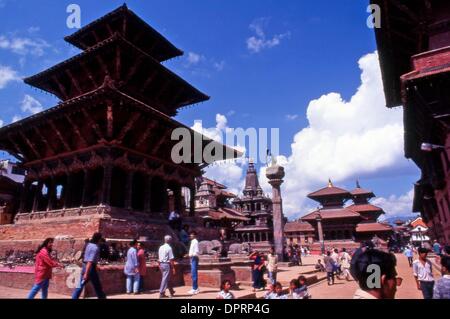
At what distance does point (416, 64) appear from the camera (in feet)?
35.4

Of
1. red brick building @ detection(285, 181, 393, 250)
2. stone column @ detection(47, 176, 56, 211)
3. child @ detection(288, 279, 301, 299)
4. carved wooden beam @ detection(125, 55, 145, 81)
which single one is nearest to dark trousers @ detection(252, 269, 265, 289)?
child @ detection(288, 279, 301, 299)

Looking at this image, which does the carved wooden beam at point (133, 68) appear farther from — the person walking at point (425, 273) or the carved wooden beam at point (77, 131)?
the person walking at point (425, 273)

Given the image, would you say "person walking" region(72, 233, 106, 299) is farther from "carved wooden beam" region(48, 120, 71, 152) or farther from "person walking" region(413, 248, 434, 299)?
"carved wooden beam" region(48, 120, 71, 152)

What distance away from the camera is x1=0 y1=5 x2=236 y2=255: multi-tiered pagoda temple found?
43.9 ft

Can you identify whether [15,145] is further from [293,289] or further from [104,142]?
[293,289]

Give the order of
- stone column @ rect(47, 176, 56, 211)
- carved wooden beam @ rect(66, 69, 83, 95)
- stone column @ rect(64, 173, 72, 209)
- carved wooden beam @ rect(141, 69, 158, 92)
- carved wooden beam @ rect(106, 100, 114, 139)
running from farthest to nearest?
carved wooden beam @ rect(141, 69, 158, 92) < carved wooden beam @ rect(66, 69, 83, 95) < stone column @ rect(47, 176, 56, 211) < stone column @ rect(64, 173, 72, 209) < carved wooden beam @ rect(106, 100, 114, 139)

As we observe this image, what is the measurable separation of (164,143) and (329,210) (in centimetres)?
3291

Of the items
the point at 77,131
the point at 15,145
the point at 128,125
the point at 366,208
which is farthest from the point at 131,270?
the point at 366,208

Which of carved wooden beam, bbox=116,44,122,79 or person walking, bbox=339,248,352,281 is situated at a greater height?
carved wooden beam, bbox=116,44,122,79

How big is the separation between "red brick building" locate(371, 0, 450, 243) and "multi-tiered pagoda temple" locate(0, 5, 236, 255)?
1139 centimetres

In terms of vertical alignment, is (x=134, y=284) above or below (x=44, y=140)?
below

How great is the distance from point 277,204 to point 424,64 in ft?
34.2

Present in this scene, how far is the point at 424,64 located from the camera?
1059 cm
